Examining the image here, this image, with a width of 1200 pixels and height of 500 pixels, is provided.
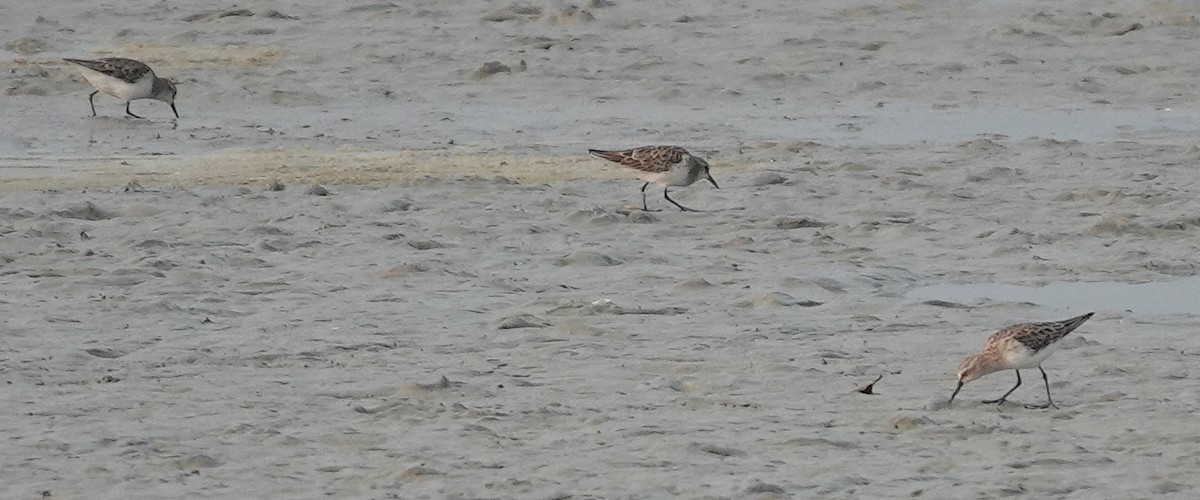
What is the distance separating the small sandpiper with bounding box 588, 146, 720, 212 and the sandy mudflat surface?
28 centimetres

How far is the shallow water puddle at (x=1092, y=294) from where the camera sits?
12523 mm

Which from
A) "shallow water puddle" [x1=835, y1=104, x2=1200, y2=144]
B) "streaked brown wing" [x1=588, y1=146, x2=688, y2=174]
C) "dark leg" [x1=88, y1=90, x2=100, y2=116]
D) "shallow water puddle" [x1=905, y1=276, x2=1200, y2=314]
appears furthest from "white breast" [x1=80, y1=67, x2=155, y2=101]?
"shallow water puddle" [x1=905, y1=276, x2=1200, y2=314]

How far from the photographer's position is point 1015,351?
1008 centimetres

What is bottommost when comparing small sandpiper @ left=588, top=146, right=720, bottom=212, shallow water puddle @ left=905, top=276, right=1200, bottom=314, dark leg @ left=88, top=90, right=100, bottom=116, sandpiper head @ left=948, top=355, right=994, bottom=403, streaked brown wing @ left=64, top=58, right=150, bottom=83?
dark leg @ left=88, top=90, right=100, bottom=116

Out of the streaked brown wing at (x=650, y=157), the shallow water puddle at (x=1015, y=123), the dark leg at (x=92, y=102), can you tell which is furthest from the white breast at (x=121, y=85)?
the shallow water puddle at (x=1015, y=123)

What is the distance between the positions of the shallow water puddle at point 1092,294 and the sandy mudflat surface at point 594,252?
7 cm

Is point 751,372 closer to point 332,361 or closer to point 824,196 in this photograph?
point 332,361

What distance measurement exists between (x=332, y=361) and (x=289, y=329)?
2.59 feet

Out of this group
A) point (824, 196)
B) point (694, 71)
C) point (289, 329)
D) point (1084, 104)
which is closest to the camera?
point (289, 329)

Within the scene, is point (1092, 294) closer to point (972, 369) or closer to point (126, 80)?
point (972, 369)

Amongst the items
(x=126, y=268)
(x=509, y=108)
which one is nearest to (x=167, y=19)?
(x=509, y=108)

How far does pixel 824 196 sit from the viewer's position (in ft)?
51.9

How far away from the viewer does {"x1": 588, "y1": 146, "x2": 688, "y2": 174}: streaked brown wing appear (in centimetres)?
1526

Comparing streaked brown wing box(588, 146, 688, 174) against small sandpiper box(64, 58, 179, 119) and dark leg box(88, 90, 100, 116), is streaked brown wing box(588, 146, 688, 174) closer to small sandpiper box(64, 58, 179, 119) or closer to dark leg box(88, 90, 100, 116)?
small sandpiper box(64, 58, 179, 119)
